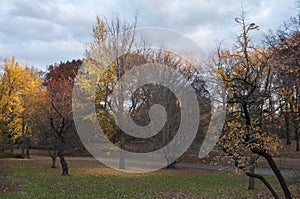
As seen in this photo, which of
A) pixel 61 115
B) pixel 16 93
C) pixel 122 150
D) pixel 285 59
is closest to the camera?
pixel 285 59

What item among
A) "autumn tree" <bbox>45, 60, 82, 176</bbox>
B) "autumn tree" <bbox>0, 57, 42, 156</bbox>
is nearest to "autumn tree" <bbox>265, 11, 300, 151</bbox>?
"autumn tree" <bbox>45, 60, 82, 176</bbox>

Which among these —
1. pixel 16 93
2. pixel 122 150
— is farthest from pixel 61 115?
pixel 16 93

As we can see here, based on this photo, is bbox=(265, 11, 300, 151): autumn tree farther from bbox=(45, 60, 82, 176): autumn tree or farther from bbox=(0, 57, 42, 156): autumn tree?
bbox=(0, 57, 42, 156): autumn tree

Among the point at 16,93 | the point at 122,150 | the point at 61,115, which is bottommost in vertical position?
the point at 122,150

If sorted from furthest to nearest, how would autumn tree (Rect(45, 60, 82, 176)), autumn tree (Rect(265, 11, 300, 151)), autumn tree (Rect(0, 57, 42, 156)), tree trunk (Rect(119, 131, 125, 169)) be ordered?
autumn tree (Rect(0, 57, 42, 156)) < tree trunk (Rect(119, 131, 125, 169)) < autumn tree (Rect(45, 60, 82, 176)) < autumn tree (Rect(265, 11, 300, 151))

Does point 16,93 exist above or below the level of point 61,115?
above

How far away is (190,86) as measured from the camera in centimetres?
2111

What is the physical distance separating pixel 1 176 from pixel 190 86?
13.3 m

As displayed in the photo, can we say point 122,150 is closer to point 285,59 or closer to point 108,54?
point 108,54

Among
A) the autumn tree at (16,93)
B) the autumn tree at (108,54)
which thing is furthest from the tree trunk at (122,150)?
the autumn tree at (16,93)

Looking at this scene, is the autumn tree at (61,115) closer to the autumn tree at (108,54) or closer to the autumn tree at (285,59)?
the autumn tree at (108,54)

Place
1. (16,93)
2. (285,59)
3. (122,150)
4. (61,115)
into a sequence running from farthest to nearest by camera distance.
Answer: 1. (16,93)
2. (122,150)
3. (61,115)
4. (285,59)

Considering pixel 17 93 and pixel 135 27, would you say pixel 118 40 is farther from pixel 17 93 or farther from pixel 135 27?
pixel 17 93

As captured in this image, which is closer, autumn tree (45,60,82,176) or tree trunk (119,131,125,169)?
autumn tree (45,60,82,176)
